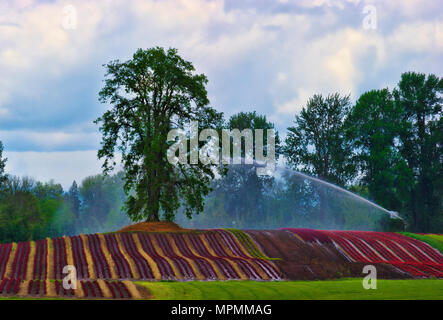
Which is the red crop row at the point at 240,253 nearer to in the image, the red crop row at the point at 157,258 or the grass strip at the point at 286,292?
the grass strip at the point at 286,292

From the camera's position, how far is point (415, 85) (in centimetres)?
8269

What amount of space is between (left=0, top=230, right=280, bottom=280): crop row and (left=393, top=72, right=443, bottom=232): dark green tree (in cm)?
4839

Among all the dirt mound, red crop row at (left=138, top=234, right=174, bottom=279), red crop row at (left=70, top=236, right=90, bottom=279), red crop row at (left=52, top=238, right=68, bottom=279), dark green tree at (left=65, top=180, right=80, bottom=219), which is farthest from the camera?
dark green tree at (left=65, top=180, right=80, bottom=219)

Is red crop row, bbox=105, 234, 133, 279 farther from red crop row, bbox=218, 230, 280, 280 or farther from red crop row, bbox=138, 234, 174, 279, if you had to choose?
red crop row, bbox=218, 230, 280, 280

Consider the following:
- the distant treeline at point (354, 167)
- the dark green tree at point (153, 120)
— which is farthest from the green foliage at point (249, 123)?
the dark green tree at point (153, 120)

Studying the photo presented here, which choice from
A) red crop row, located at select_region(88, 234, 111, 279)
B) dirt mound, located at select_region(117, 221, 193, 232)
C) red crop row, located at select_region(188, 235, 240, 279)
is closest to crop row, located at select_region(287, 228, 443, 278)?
red crop row, located at select_region(188, 235, 240, 279)

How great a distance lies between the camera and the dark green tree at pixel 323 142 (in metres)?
78.5

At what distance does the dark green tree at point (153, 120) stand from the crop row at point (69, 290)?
19.9 m

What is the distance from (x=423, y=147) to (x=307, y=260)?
51.4 m

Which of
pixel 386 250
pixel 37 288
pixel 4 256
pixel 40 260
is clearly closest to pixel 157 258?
pixel 40 260

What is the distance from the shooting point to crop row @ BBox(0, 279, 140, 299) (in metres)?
21.2
